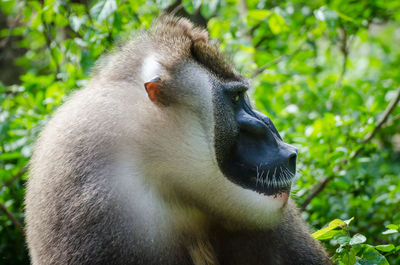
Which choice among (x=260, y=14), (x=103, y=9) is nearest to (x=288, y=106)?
(x=260, y=14)

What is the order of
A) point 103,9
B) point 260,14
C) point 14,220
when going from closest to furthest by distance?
point 103,9, point 14,220, point 260,14

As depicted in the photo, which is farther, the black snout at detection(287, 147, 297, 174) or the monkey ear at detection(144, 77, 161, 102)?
the monkey ear at detection(144, 77, 161, 102)

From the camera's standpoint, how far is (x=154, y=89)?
9.73ft

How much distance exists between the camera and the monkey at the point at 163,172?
282 cm

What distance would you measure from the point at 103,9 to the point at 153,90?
1296 mm

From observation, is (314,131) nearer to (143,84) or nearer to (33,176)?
(143,84)

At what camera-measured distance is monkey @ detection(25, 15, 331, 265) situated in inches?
111

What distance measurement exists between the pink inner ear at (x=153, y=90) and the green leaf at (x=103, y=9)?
3.94 ft

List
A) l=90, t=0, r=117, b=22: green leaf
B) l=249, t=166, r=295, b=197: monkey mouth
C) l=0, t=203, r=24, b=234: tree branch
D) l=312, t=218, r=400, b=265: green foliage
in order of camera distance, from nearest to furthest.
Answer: l=312, t=218, r=400, b=265: green foliage
l=249, t=166, r=295, b=197: monkey mouth
l=90, t=0, r=117, b=22: green leaf
l=0, t=203, r=24, b=234: tree branch

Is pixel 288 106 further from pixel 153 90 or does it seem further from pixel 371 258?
pixel 371 258

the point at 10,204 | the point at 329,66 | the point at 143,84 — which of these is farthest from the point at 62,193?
the point at 329,66

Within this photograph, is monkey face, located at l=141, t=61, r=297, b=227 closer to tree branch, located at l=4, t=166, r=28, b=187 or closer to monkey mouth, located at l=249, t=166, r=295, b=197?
monkey mouth, located at l=249, t=166, r=295, b=197

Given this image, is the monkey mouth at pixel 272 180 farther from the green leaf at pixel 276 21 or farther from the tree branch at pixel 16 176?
the tree branch at pixel 16 176

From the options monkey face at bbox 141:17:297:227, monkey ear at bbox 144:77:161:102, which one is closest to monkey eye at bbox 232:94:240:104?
monkey face at bbox 141:17:297:227
